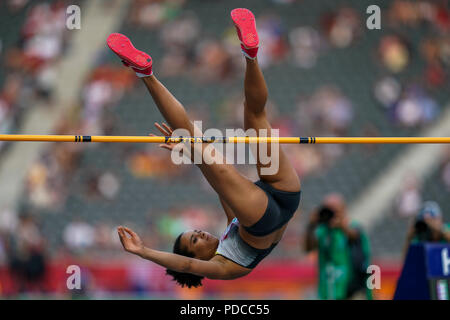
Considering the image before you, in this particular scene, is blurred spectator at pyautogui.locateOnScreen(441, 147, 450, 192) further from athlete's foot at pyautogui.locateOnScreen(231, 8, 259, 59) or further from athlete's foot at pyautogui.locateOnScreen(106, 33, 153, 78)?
athlete's foot at pyautogui.locateOnScreen(106, 33, 153, 78)

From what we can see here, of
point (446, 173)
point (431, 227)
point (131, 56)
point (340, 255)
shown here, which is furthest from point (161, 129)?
point (446, 173)

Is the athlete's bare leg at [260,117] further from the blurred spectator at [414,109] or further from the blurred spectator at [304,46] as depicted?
the blurred spectator at [414,109]

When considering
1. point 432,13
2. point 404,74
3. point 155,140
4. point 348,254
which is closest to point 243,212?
point 155,140

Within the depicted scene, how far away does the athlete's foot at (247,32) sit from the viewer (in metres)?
3.37

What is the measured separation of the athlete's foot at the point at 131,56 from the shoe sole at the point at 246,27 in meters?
0.56

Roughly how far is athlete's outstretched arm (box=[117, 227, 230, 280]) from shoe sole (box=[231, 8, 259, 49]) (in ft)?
3.92

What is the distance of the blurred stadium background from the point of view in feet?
23.5

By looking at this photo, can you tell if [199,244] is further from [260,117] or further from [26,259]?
[26,259]

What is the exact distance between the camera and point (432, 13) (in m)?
8.36

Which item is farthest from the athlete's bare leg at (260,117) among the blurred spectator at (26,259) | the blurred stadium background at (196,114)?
the blurred spectator at (26,259)

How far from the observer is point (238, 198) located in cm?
336

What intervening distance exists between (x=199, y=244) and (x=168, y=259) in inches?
19.3

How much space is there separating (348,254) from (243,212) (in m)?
2.19

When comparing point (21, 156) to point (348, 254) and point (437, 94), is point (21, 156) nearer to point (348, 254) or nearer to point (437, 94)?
point (348, 254)
